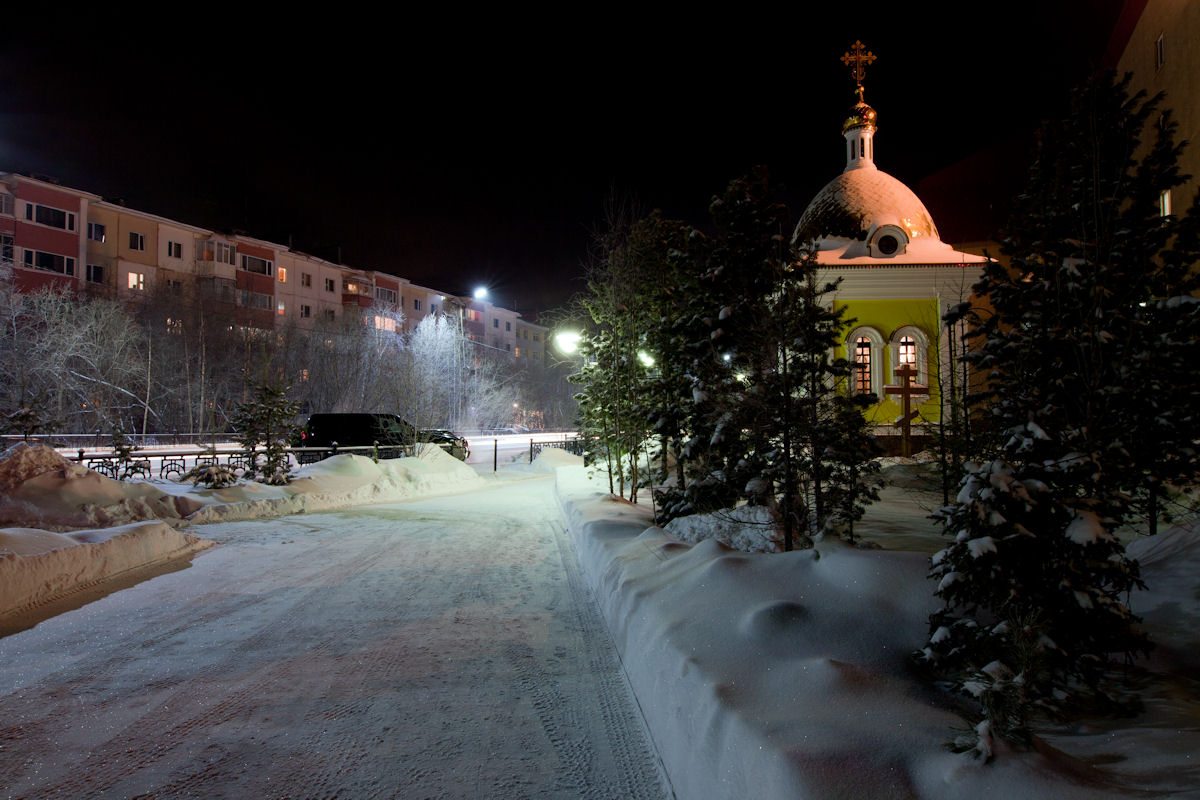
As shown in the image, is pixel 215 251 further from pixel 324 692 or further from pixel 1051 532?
pixel 1051 532

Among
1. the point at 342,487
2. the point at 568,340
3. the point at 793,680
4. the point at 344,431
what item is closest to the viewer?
the point at 793,680

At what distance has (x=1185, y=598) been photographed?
207 inches

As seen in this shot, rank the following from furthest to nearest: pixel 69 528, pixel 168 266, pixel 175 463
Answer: pixel 168 266
pixel 175 463
pixel 69 528

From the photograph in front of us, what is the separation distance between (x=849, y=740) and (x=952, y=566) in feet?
4.61

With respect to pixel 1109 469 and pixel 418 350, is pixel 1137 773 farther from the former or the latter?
pixel 418 350

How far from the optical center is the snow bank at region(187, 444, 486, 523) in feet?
42.8

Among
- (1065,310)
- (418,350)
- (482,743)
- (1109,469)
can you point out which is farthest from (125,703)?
(418,350)

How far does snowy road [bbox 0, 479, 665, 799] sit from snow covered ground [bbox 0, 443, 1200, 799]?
44cm

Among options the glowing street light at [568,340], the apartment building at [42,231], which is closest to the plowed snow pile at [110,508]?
the glowing street light at [568,340]

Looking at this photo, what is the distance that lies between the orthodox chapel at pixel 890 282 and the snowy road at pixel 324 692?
65.6 feet

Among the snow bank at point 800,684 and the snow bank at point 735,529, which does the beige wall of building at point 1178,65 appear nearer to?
the snow bank at point 735,529

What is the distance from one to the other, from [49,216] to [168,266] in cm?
730

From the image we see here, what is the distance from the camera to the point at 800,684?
3.52 meters

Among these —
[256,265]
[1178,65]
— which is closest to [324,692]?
[1178,65]
